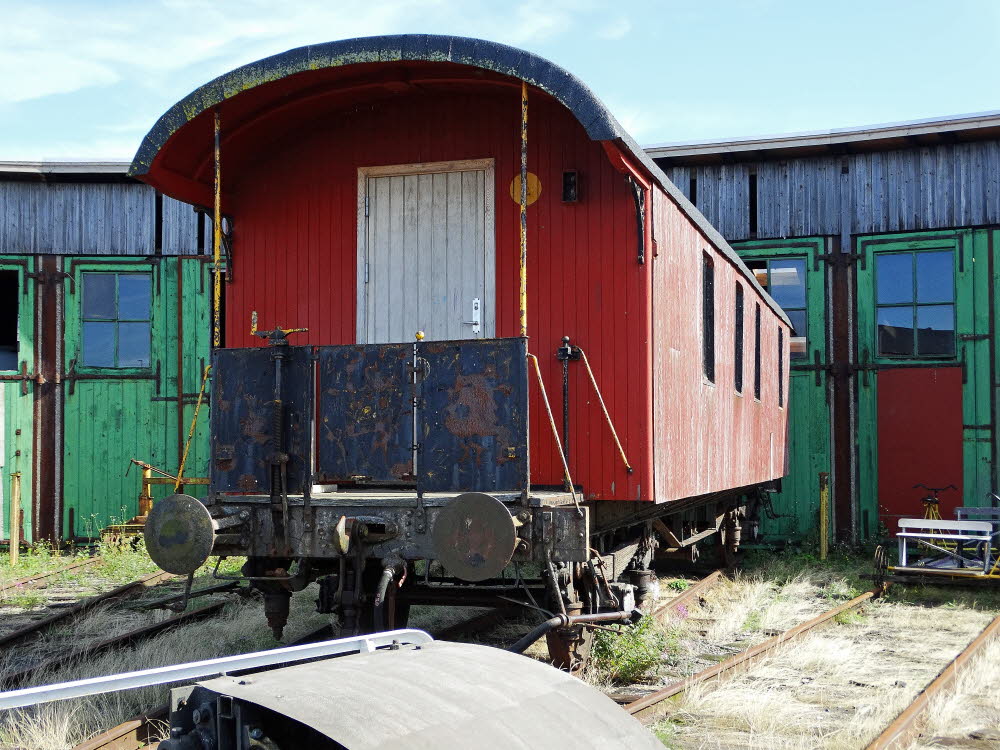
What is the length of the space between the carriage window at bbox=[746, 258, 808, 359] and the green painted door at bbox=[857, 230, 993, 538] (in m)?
0.81

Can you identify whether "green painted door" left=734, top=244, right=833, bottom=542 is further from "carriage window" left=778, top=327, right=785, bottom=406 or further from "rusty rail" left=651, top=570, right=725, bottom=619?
"rusty rail" left=651, top=570, right=725, bottom=619

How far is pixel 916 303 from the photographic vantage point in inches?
560

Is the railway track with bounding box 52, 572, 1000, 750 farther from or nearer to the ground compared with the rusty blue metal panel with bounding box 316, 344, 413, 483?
nearer to the ground

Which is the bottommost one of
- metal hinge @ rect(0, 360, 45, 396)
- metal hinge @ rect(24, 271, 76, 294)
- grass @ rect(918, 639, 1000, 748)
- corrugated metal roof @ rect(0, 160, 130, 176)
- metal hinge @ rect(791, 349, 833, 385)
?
grass @ rect(918, 639, 1000, 748)

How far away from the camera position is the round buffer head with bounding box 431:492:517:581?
525 centimetres

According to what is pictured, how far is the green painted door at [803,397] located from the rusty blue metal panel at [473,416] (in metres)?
9.57

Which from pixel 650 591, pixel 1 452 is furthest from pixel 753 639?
pixel 1 452

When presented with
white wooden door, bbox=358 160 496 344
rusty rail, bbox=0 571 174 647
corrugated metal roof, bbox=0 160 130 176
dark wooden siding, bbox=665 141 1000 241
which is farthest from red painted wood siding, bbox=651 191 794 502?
corrugated metal roof, bbox=0 160 130 176

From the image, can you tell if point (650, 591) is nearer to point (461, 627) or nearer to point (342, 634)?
point (461, 627)

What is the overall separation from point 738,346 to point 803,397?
17.0ft

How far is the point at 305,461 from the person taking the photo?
6094 mm

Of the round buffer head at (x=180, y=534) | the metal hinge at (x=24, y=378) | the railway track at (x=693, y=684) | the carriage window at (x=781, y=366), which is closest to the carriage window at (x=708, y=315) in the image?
the railway track at (x=693, y=684)

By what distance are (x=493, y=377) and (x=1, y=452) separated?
1101cm

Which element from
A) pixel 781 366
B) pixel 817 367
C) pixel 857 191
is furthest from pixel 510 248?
pixel 857 191
